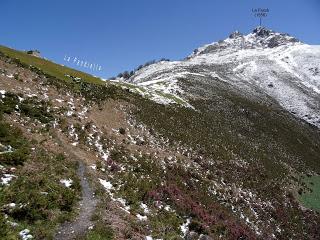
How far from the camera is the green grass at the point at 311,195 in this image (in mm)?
44250

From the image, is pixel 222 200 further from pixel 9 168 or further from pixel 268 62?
pixel 268 62

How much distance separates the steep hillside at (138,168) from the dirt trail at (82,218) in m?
0.07

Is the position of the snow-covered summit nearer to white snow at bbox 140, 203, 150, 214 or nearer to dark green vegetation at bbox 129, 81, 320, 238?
dark green vegetation at bbox 129, 81, 320, 238

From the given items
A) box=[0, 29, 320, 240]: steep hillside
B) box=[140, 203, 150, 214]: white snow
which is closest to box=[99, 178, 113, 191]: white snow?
box=[0, 29, 320, 240]: steep hillside

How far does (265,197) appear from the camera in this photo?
4016cm

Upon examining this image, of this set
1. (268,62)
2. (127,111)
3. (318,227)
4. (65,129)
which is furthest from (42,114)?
(268,62)

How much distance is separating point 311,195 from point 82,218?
117 ft

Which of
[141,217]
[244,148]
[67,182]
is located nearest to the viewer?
[67,182]

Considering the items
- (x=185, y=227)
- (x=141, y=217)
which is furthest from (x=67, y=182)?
(x=185, y=227)

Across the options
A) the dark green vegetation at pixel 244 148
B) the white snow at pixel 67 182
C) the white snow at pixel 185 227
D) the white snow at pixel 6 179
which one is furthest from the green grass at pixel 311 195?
the white snow at pixel 6 179

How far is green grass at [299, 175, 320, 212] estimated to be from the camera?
145ft

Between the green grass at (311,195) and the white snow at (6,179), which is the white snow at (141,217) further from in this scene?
the green grass at (311,195)

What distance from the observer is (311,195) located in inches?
1869

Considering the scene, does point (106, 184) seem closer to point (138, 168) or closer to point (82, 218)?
point (138, 168)
